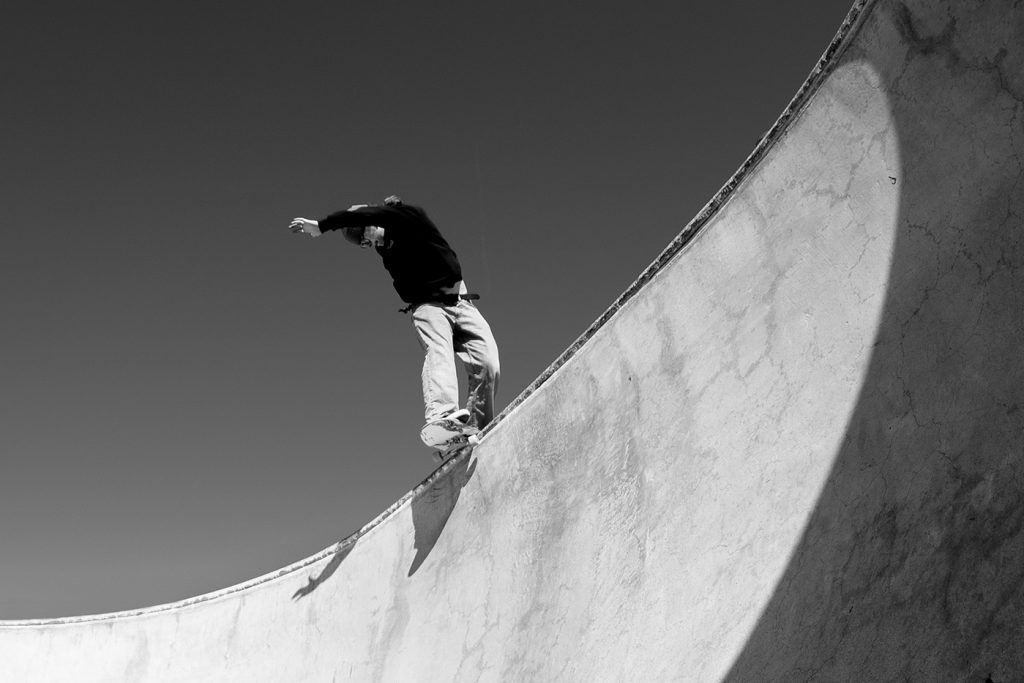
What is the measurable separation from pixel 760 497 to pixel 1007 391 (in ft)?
3.48

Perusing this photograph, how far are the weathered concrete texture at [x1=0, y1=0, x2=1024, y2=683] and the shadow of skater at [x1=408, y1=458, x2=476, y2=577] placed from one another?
3cm

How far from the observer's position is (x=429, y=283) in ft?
19.4

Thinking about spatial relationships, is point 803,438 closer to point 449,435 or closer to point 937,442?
point 937,442

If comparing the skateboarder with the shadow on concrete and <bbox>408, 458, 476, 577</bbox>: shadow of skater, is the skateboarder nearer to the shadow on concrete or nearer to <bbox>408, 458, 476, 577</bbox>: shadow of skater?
<bbox>408, 458, 476, 577</bbox>: shadow of skater

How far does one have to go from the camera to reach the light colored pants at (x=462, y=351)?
564cm

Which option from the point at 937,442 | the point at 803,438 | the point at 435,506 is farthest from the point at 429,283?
the point at 937,442

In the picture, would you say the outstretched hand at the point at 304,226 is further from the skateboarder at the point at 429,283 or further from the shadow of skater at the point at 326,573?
the shadow of skater at the point at 326,573

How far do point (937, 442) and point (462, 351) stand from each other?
348 centimetres

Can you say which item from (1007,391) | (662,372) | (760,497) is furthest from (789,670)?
(662,372)

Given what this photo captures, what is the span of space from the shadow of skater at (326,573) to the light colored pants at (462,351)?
4.83ft

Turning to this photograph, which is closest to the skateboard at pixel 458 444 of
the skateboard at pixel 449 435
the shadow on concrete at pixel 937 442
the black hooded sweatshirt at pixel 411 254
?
the skateboard at pixel 449 435

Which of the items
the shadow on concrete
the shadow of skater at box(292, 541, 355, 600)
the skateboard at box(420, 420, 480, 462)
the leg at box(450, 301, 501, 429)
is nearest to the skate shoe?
the skateboard at box(420, 420, 480, 462)

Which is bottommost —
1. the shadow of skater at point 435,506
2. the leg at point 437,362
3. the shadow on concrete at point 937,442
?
the shadow on concrete at point 937,442

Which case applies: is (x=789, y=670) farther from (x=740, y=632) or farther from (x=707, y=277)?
(x=707, y=277)
